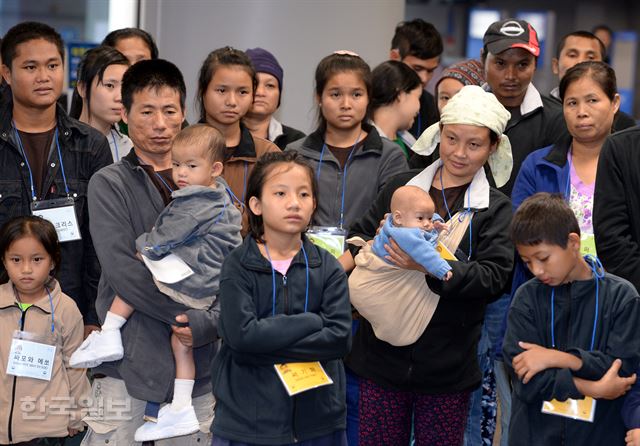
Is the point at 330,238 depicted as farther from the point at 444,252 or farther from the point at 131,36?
the point at 131,36

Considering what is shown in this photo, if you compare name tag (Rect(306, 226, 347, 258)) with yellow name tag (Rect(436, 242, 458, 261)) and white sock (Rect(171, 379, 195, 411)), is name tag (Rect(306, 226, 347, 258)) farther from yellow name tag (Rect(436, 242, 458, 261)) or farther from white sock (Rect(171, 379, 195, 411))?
white sock (Rect(171, 379, 195, 411))

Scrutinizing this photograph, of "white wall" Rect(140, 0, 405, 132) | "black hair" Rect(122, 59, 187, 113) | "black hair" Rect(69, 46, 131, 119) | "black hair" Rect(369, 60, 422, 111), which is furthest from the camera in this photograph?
"white wall" Rect(140, 0, 405, 132)

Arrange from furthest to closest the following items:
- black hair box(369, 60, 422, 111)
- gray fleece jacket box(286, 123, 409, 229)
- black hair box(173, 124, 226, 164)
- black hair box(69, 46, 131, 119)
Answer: black hair box(369, 60, 422, 111)
black hair box(69, 46, 131, 119)
gray fleece jacket box(286, 123, 409, 229)
black hair box(173, 124, 226, 164)

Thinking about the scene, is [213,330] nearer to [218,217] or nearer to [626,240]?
[218,217]

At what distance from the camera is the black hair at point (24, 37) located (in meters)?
3.93

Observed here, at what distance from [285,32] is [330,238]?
230 cm

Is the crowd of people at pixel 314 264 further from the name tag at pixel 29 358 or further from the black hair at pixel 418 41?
the black hair at pixel 418 41

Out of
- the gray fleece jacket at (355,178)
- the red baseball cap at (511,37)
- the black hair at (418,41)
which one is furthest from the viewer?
the black hair at (418,41)

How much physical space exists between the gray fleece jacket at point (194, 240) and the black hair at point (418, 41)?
8.65 feet

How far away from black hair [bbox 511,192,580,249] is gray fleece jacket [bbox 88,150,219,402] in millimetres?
1052

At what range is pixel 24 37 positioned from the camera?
395 centimetres

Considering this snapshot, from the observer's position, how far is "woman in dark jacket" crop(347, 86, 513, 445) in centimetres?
325

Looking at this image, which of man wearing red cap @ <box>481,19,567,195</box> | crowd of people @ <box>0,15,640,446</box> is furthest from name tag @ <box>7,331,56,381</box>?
man wearing red cap @ <box>481,19,567,195</box>

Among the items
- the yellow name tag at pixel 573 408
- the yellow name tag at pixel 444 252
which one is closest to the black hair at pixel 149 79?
the yellow name tag at pixel 444 252
